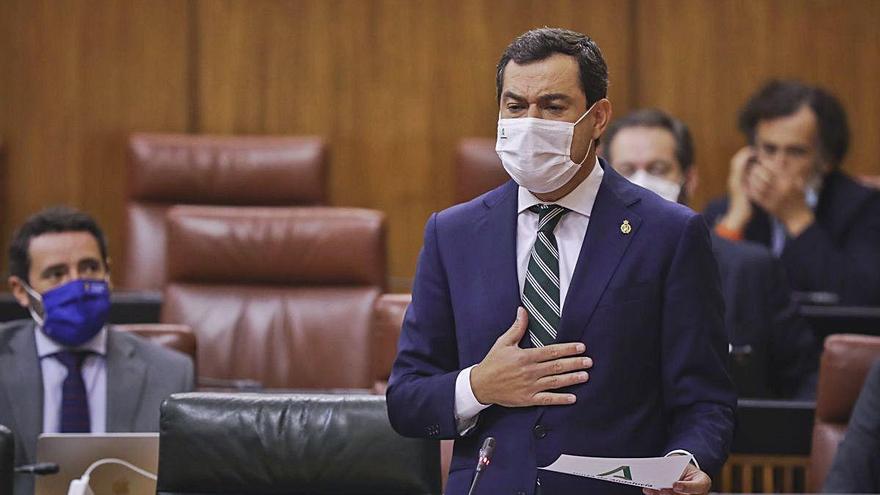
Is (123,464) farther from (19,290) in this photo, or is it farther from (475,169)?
(475,169)

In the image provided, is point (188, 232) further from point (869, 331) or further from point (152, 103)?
point (869, 331)

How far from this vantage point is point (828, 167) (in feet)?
11.5

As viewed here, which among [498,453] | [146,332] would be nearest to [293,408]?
[498,453]

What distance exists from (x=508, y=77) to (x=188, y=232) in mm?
1713

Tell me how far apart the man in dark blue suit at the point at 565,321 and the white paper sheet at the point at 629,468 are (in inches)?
1.5

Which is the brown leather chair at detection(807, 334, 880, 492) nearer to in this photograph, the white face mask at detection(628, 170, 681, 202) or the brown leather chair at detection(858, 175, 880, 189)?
the white face mask at detection(628, 170, 681, 202)

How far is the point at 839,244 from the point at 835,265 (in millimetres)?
116

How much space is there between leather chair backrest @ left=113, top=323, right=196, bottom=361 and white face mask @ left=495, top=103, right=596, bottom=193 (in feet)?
4.05

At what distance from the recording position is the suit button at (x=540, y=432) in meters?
1.51

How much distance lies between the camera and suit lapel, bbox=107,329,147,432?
241cm

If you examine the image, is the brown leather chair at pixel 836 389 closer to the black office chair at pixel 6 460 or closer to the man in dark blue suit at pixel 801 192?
the man in dark blue suit at pixel 801 192

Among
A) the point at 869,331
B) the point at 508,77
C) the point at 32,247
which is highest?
the point at 508,77

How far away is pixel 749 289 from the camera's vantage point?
2803 mm

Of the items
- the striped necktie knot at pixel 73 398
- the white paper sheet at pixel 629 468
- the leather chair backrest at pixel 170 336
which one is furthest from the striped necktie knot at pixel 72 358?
the white paper sheet at pixel 629 468
